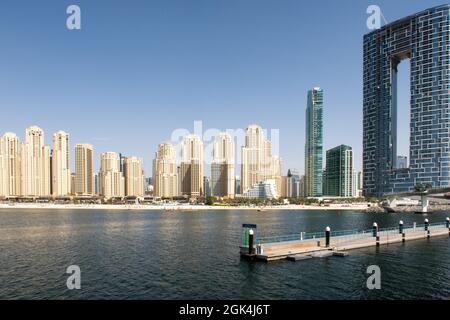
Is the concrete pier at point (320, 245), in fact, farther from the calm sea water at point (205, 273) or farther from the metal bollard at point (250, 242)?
the calm sea water at point (205, 273)

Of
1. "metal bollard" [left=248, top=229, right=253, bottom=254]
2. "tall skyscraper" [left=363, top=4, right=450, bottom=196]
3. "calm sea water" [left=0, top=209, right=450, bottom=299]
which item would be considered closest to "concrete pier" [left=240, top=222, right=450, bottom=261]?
"metal bollard" [left=248, top=229, right=253, bottom=254]

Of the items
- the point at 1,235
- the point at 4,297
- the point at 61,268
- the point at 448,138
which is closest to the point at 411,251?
the point at 61,268

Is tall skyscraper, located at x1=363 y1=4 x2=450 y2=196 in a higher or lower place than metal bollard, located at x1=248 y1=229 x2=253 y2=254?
higher

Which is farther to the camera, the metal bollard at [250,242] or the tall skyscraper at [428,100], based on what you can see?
the tall skyscraper at [428,100]

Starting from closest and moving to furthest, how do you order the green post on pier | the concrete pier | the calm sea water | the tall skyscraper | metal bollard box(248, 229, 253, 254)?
the calm sea water, the concrete pier, metal bollard box(248, 229, 253, 254), the green post on pier, the tall skyscraper

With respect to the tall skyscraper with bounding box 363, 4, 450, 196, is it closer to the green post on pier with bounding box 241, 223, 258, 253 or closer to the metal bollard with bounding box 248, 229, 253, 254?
the green post on pier with bounding box 241, 223, 258, 253

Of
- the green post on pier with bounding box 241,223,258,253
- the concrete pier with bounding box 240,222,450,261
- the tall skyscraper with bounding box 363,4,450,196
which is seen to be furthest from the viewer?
the tall skyscraper with bounding box 363,4,450,196

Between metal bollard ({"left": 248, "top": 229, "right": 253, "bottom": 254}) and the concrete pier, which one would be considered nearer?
the concrete pier

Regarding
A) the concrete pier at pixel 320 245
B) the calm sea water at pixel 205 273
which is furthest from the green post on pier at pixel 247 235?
the calm sea water at pixel 205 273

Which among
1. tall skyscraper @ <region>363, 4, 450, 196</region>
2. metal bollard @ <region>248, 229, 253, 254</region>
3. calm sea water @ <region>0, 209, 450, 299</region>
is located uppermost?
tall skyscraper @ <region>363, 4, 450, 196</region>

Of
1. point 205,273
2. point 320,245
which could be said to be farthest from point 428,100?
point 205,273

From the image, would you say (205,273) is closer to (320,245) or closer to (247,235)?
(247,235)
